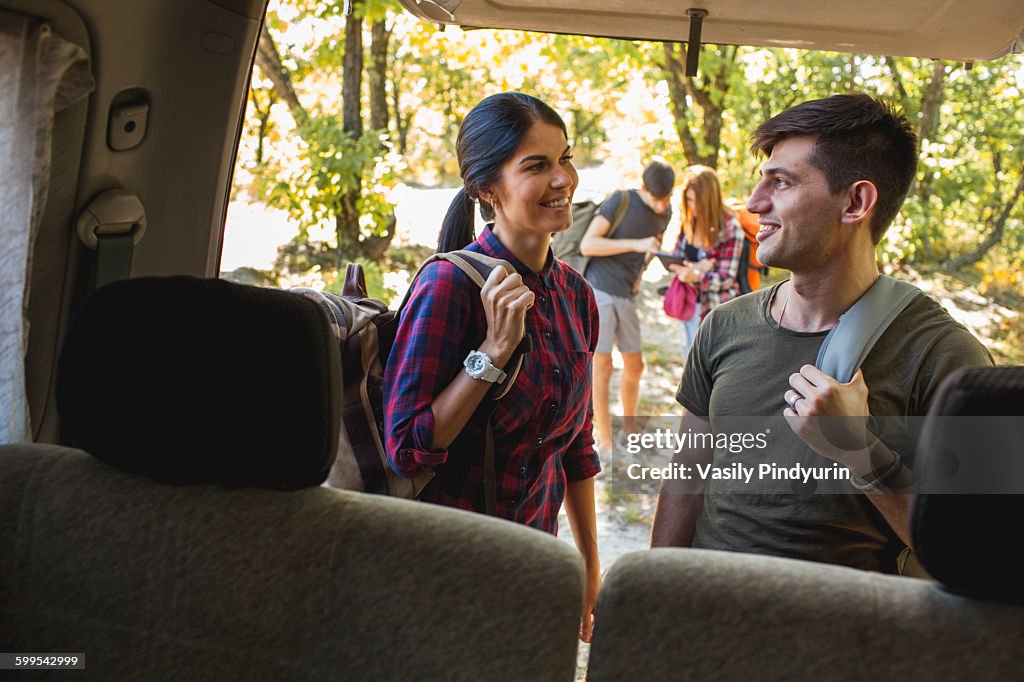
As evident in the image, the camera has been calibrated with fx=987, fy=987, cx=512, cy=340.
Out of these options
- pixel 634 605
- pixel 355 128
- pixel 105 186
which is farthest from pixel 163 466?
pixel 355 128

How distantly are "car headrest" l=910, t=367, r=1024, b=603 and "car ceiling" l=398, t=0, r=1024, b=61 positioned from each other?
1.44m

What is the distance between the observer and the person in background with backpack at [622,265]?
20.3ft

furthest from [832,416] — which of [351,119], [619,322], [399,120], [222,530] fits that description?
[399,120]

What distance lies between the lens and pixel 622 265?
20.5 ft

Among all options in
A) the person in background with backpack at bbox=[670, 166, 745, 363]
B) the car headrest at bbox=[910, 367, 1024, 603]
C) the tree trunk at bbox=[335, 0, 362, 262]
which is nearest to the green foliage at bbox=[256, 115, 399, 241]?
the tree trunk at bbox=[335, 0, 362, 262]

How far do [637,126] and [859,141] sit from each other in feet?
28.9

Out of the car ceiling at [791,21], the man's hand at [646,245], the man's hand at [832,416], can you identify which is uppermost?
the car ceiling at [791,21]

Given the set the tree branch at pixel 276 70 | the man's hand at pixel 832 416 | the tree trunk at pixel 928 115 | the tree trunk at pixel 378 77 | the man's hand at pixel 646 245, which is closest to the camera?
the man's hand at pixel 832 416

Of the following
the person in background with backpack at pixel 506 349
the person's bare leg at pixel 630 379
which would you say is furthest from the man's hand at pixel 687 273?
the person in background with backpack at pixel 506 349

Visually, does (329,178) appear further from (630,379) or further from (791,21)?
(791,21)

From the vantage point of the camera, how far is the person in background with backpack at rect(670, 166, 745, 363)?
6062mm

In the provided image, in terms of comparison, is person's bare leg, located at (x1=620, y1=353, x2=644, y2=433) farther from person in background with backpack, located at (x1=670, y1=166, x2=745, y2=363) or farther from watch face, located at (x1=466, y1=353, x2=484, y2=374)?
watch face, located at (x1=466, y1=353, x2=484, y2=374)

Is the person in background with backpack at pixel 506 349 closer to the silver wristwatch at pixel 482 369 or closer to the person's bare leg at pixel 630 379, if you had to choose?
the silver wristwatch at pixel 482 369

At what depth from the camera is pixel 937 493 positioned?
110 cm
